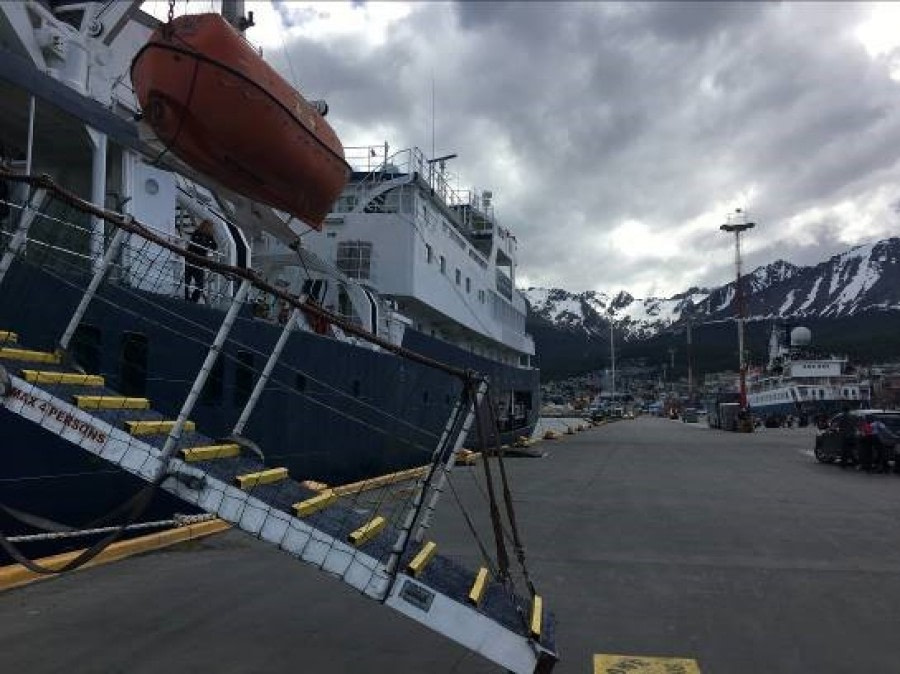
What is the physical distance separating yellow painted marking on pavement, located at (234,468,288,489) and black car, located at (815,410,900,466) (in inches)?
640

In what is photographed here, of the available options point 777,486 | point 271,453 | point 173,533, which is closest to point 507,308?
point 777,486

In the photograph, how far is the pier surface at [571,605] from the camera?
4859mm

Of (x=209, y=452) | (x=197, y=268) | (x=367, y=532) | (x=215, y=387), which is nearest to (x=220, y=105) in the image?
(x=197, y=268)

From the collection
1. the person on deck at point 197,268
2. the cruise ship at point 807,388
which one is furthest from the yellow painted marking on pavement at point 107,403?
the cruise ship at point 807,388

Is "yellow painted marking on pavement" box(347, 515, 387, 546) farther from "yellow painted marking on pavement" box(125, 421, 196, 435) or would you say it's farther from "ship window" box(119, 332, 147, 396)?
"ship window" box(119, 332, 147, 396)

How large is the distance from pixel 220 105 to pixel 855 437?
16.8 meters

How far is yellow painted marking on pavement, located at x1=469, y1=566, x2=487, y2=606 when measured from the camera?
438 centimetres

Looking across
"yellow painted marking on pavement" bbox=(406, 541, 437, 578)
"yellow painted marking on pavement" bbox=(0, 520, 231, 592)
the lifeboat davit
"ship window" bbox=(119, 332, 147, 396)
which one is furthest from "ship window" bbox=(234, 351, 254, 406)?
"yellow painted marking on pavement" bbox=(406, 541, 437, 578)

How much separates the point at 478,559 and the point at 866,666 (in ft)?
12.4

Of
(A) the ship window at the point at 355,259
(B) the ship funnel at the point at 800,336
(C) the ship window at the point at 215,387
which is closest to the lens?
(C) the ship window at the point at 215,387

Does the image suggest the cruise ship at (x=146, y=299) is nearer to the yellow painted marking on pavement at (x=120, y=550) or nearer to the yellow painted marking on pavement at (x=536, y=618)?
the yellow painted marking on pavement at (x=120, y=550)

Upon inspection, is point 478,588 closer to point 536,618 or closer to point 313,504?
point 536,618

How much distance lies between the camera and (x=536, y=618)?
4465mm

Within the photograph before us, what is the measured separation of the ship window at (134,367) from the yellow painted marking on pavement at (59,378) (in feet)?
12.5
